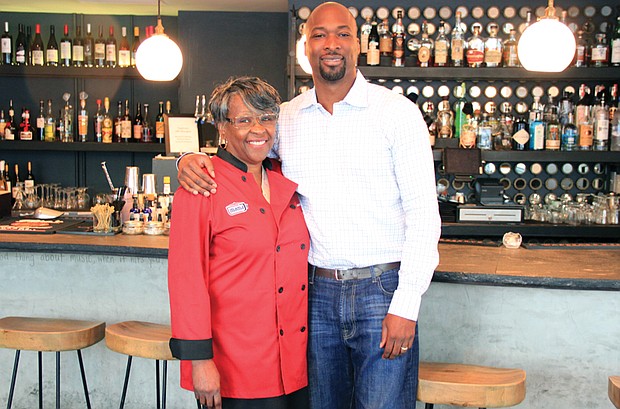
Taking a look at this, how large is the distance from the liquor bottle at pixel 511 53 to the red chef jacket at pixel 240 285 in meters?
3.14

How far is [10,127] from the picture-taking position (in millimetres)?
6066

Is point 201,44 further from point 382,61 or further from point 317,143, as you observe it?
point 317,143

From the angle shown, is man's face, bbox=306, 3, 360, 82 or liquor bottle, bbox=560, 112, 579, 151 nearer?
man's face, bbox=306, 3, 360, 82

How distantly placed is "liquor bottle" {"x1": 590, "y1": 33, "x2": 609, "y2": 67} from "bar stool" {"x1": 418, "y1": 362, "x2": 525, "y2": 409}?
3.16m

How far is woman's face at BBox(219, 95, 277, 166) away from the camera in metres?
2.12

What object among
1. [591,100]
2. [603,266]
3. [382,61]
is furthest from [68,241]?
[591,100]

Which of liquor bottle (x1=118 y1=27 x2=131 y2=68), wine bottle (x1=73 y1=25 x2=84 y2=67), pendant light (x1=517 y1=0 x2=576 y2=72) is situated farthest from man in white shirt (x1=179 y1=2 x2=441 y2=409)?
wine bottle (x1=73 y1=25 x2=84 y2=67)

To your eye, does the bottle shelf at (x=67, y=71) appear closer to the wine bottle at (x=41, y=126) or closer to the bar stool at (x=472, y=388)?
the wine bottle at (x=41, y=126)

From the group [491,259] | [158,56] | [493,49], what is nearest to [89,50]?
[158,56]

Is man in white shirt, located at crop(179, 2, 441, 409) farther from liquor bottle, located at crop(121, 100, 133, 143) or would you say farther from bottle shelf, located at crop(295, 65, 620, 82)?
liquor bottle, located at crop(121, 100, 133, 143)

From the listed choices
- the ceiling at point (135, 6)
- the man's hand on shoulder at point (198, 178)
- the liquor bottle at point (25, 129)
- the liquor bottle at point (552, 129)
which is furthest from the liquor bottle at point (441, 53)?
the liquor bottle at point (25, 129)

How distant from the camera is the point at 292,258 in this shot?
2.15m

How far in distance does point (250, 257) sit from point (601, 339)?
4.70 feet

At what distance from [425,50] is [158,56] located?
1729mm
